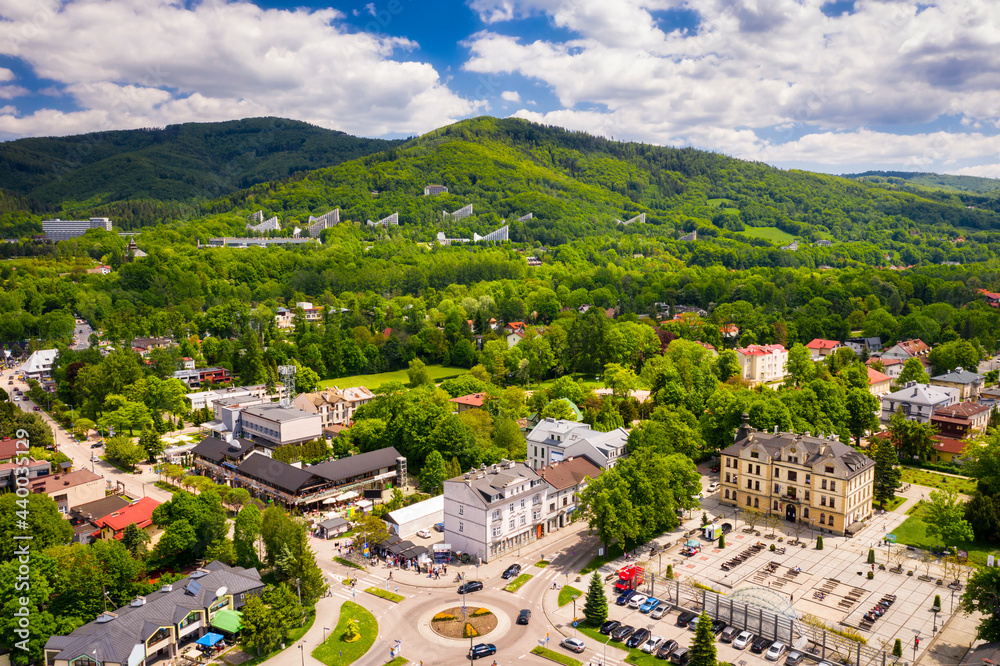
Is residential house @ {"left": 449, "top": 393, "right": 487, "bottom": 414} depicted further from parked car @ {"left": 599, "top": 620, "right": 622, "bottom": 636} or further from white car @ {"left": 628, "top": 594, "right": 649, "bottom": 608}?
parked car @ {"left": 599, "top": 620, "right": 622, "bottom": 636}

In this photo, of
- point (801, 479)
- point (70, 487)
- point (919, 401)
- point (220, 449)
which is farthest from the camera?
point (919, 401)

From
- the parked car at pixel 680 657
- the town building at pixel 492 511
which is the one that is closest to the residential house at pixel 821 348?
the town building at pixel 492 511

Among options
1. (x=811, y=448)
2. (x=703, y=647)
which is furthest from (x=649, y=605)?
(x=811, y=448)

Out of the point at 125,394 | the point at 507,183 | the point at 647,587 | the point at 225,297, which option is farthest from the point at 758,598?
the point at 507,183

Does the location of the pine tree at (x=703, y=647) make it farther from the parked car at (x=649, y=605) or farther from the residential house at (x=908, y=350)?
the residential house at (x=908, y=350)

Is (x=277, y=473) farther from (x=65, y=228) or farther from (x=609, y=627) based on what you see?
(x=65, y=228)

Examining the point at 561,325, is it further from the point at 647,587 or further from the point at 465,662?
the point at 465,662

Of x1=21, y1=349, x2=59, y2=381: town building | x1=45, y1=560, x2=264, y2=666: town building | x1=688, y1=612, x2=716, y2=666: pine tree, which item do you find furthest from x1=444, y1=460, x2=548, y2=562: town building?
x1=21, y1=349, x2=59, y2=381: town building
